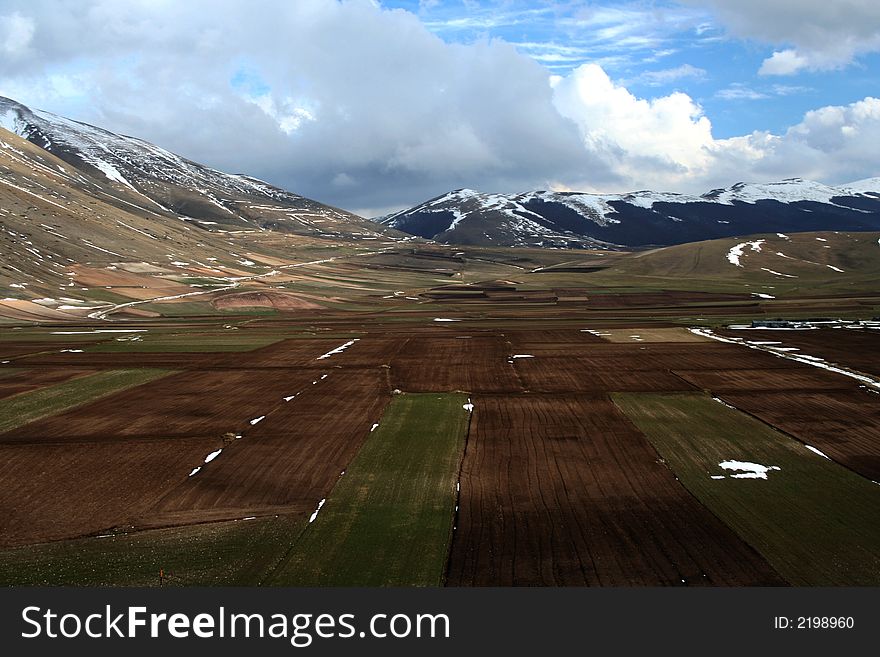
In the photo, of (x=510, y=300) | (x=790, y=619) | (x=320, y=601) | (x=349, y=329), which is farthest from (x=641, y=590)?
(x=510, y=300)

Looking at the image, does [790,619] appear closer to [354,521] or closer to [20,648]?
[354,521]

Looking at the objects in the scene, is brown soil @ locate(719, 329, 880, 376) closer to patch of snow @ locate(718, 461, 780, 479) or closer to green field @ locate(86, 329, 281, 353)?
patch of snow @ locate(718, 461, 780, 479)

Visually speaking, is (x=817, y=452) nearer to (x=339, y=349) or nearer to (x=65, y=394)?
(x=65, y=394)

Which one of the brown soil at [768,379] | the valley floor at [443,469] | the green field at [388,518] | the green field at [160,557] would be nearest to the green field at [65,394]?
the valley floor at [443,469]

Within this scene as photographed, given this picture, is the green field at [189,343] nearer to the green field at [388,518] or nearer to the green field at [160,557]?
the green field at [388,518]

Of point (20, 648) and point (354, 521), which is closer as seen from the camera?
point (20, 648)

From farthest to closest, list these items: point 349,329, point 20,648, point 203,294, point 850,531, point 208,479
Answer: point 203,294
point 349,329
point 208,479
point 850,531
point 20,648
